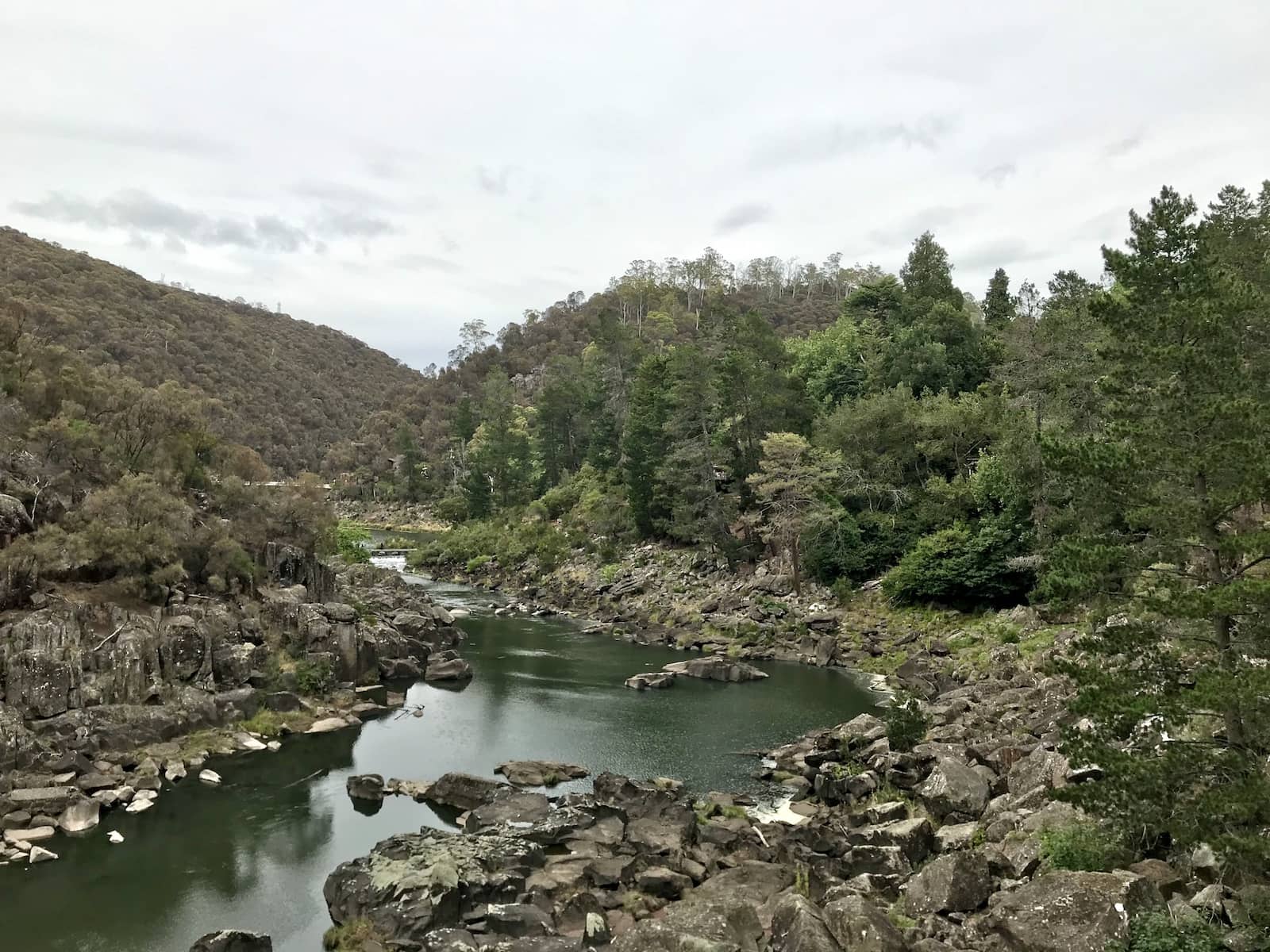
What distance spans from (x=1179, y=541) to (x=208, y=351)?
156262 millimetres

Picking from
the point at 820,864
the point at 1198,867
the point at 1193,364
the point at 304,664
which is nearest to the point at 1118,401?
the point at 1193,364

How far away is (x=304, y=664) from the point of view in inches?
1526

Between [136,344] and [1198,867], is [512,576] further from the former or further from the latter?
[136,344]

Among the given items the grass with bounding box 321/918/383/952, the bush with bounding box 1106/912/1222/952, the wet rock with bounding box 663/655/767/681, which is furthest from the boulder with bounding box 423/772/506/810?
the bush with bounding box 1106/912/1222/952

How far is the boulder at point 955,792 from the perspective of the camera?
2311 centimetres

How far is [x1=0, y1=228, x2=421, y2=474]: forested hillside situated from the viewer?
117938 millimetres

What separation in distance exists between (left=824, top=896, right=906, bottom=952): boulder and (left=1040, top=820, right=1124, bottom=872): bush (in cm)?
374

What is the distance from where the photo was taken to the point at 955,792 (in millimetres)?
23500

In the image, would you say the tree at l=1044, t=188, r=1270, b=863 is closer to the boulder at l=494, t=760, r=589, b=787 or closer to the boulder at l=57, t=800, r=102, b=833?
the boulder at l=494, t=760, r=589, b=787

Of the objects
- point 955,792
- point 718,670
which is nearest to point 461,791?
point 955,792

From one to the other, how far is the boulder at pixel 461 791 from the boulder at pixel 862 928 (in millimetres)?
15479

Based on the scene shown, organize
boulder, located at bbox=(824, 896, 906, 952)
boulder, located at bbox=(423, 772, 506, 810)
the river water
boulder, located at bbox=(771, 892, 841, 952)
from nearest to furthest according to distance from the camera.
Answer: boulder, located at bbox=(824, 896, 906, 952) → boulder, located at bbox=(771, 892, 841, 952) → the river water → boulder, located at bbox=(423, 772, 506, 810)

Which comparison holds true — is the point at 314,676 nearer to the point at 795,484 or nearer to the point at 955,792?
the point at 955,792

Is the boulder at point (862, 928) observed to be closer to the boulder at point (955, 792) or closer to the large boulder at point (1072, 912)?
the large boulder at point (1072, 912)
